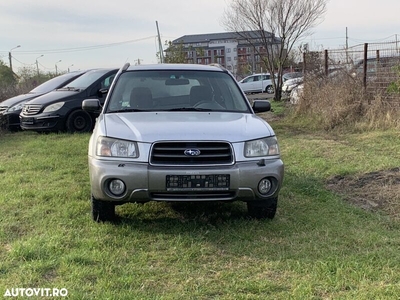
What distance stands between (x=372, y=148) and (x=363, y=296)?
18.0ft

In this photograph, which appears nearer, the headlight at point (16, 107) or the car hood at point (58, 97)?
the car hood at point (58, 97)

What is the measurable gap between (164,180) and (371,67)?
891cm

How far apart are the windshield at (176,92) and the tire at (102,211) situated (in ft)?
3.60

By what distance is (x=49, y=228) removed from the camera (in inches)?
159

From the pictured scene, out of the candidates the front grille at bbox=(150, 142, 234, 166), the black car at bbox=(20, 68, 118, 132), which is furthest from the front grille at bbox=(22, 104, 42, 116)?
the front grille at bbox=(150, 142, 234, 166)

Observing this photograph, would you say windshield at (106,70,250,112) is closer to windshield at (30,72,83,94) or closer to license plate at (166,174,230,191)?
license plate at (166,174,230,191)

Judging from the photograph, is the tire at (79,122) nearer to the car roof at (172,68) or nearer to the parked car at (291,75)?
the car roof at (172,68)

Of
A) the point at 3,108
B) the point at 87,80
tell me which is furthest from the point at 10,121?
the point at 87,80

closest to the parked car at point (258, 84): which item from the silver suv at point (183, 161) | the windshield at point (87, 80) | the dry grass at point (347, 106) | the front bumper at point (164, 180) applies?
the dry grass at point (347, 106)

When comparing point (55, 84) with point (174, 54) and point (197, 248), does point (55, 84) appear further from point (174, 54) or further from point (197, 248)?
point (174, 54)

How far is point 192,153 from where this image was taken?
367 centimetres

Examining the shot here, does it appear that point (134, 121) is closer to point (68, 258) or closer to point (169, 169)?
point (169, 169)

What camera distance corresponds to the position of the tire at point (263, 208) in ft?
13.6

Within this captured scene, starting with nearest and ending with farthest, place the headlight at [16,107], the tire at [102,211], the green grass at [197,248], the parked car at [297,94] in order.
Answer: the green grass at [197,248]
the tire at [102,211]
the headlight at [16,107]
the parked car at [297,94]
